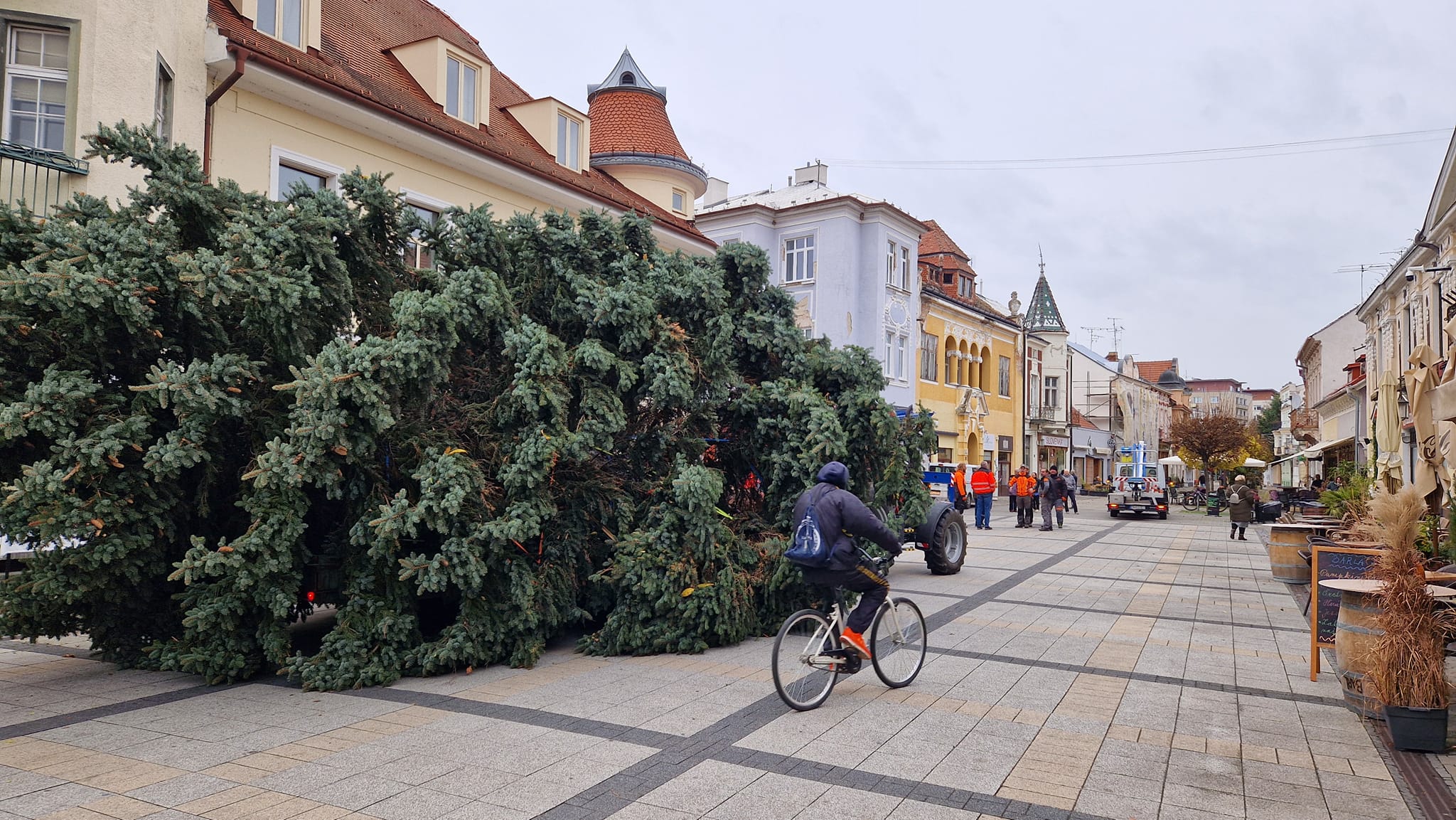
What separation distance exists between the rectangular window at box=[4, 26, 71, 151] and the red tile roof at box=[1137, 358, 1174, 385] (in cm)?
11972

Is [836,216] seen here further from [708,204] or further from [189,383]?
[189,383]

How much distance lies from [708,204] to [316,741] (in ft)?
117

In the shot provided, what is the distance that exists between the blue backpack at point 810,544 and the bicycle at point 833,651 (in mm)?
344

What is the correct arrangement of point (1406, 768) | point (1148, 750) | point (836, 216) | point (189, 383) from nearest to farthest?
point (1406, 768)
point (1148, 750)
point (189, 383)
point (836, 216)

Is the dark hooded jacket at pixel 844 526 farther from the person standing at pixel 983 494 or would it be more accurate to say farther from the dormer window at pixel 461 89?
the person standing at pixel 983 494

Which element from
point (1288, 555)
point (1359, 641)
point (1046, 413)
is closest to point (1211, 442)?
point (1046, 413)

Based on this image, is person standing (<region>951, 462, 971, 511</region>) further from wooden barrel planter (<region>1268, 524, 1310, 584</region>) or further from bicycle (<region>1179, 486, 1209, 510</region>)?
bicycle (<region>1179, 486, 1209, 510</region>)

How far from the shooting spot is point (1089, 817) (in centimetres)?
455

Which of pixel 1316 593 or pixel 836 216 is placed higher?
pixel 836 216

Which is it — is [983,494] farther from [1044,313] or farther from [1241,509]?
[1044,313]

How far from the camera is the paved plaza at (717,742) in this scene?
185 inches

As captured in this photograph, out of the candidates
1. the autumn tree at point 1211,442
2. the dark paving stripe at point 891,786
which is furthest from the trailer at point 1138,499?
the dark paving stripe at point 891,786

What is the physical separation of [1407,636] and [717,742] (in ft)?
13.6

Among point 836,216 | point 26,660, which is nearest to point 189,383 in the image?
point 26,660
